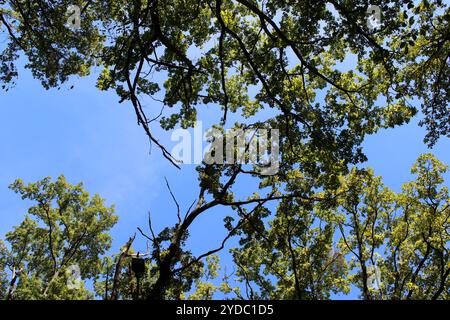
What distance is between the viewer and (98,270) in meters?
23.1

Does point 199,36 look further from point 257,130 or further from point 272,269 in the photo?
point 272,269

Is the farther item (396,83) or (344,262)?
(344,262)

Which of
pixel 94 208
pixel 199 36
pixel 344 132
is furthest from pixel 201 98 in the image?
pixel 94 208

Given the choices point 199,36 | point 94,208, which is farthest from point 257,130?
point 94,208

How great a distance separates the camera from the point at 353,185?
50.0 ft

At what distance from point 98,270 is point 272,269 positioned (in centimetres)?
1191

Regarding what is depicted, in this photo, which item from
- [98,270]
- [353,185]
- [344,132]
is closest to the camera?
[344,132]
